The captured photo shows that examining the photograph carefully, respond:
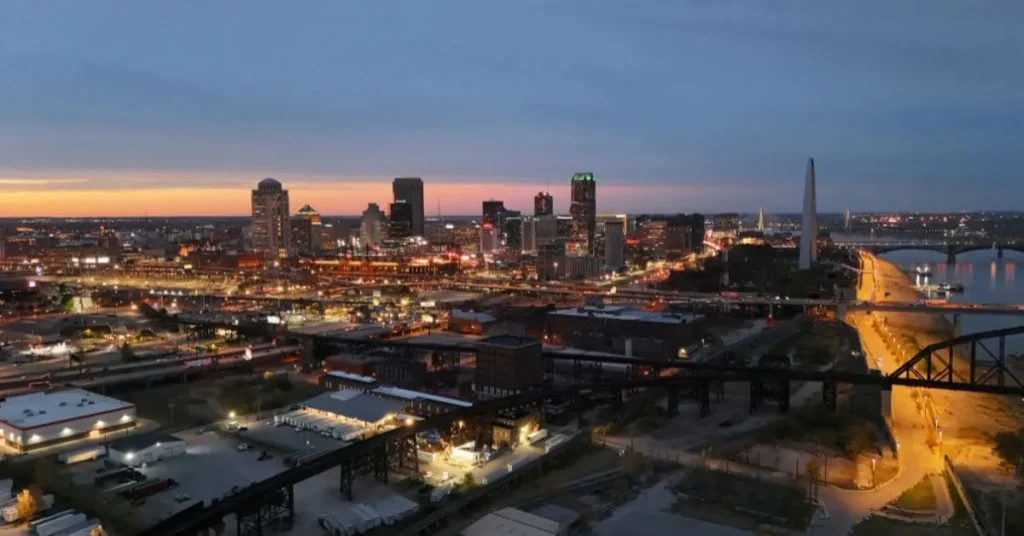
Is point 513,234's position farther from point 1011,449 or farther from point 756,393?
point 1011,449

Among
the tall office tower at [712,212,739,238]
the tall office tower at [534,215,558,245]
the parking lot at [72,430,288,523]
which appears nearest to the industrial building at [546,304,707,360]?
the parking lot at [72,430,288,523]

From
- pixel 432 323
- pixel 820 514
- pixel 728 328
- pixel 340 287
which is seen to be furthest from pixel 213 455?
pixel 340 287

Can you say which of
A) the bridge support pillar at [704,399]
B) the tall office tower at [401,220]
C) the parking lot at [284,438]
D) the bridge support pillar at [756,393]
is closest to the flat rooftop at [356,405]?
the parking lot at [284,438]

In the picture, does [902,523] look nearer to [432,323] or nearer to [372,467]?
[372,467]

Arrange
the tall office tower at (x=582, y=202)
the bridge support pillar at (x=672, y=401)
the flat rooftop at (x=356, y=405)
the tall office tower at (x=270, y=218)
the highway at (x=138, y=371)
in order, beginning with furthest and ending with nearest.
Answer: the tall office tower at (x=582, y=202) → the tall office tower at (x=270, y=218) → the highway at (x=138, y=371) → the bridge support pillar at (x=672, y=401) → the flat rooftop at (x=356, y=405)

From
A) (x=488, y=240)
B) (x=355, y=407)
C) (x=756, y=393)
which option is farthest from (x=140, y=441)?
(x=488, y=240)

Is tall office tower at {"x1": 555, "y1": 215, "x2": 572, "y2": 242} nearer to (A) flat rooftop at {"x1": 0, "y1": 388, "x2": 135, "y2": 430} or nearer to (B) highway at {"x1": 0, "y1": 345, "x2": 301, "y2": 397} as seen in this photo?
(B) highway at {"x1": 0, "y1": 345, "x2": 301, "y2": 397}

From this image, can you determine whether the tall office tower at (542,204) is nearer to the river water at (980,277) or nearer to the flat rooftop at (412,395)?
the river water at (980,277)
